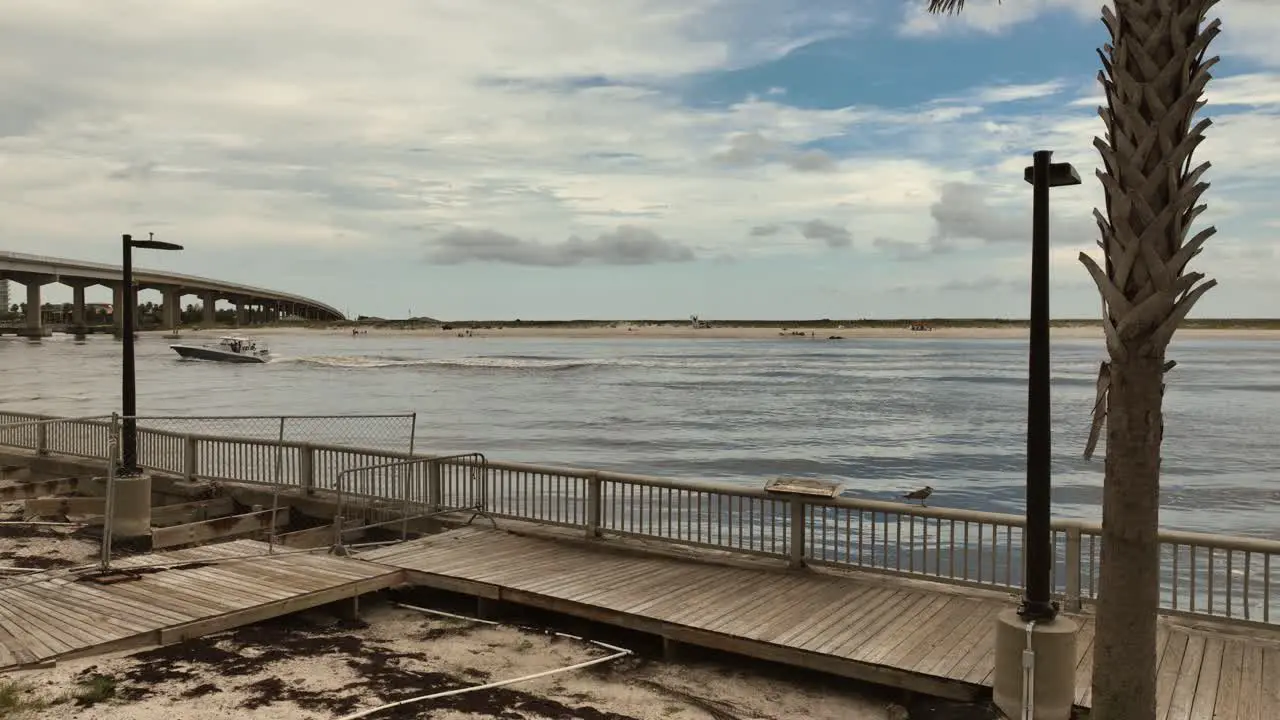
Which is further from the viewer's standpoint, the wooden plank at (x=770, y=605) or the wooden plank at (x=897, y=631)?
the wooden plank at (x=770, y=605)

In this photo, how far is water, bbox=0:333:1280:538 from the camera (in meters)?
30.3

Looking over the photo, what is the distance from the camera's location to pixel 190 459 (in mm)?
18234

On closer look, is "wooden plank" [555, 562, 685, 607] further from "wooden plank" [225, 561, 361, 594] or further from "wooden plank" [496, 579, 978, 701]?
"wooden plank" [225, 561, 361, 594]

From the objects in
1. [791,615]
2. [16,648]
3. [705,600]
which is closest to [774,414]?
[705,600]

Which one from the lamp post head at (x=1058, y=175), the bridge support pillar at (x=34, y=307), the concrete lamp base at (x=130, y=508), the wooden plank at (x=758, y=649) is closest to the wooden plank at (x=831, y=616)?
the wooden plank at (x=758, y=649)

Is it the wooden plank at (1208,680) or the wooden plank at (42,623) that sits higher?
the wooden plank at (1208,680)

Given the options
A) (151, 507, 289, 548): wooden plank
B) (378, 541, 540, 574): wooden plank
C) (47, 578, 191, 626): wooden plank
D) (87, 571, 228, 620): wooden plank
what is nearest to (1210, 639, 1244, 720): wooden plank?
(378, 541, 540, 574): wooden plank

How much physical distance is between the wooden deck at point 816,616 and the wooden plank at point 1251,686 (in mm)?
12

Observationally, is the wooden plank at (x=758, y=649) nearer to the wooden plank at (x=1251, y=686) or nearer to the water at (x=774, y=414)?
the wooden plank at (x=1251, y=686)

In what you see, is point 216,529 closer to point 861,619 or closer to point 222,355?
point 861,619

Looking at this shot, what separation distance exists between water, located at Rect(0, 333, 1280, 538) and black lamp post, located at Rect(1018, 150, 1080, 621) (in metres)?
18.9

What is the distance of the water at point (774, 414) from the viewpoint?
30.3 metres

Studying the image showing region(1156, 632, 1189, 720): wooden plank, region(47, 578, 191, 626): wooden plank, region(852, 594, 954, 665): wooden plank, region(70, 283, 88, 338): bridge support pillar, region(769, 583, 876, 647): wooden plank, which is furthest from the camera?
region(70, 283, 88, 338): bridge support pillar

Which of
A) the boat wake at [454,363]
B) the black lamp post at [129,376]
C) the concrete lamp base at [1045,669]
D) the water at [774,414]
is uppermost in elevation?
the black lamp post at [129,376]
